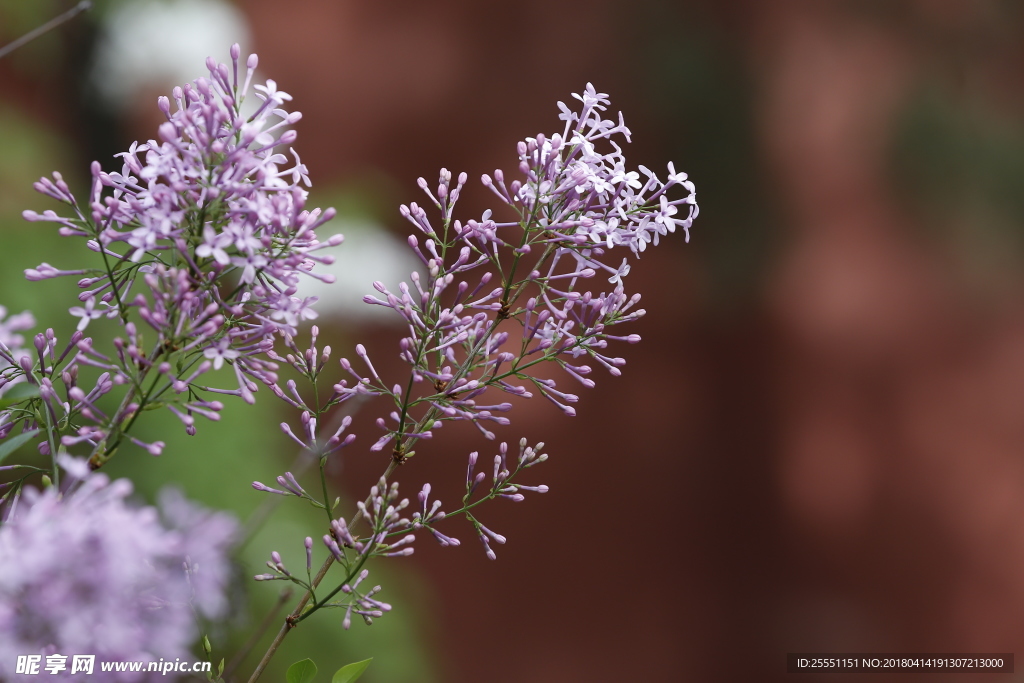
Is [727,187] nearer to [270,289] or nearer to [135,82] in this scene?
[135,82]

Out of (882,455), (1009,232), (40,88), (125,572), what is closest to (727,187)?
(1009,232)

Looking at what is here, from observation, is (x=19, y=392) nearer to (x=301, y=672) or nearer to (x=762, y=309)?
(x=301, y=672)

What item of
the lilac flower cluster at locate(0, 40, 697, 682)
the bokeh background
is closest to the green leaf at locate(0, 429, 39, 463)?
the lilac flower cluster at locate(0, 40, 697, 682)

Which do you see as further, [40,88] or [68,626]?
[40,88]

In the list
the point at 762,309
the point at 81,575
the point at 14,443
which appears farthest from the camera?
the point at 762,309

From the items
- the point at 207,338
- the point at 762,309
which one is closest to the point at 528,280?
the point at 207,338

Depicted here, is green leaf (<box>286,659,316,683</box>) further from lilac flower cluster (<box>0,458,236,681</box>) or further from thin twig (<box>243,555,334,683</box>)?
lilac flower cluster (<box>0,458,236,681</box>)
